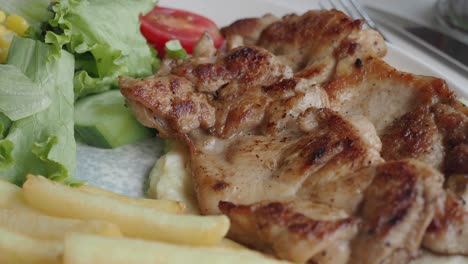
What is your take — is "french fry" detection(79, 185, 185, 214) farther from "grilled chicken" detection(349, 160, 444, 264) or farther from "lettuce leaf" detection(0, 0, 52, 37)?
"lettuce leaf" detection(0, 0, 52, 37)

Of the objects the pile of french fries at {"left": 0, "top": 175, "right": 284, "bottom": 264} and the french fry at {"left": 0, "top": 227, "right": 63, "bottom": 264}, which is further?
the french fry at {"left": 0, "top": 227, "right": 63, "bottom": 264}

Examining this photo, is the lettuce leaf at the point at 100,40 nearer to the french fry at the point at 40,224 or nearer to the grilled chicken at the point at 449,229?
the french fry at the point at 40,224

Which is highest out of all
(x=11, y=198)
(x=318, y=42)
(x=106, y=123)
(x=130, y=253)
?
(x=318, y=42)

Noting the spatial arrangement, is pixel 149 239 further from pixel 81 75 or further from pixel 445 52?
pixel 445 52

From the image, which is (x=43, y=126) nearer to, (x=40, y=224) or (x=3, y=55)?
(x=3, y=55)

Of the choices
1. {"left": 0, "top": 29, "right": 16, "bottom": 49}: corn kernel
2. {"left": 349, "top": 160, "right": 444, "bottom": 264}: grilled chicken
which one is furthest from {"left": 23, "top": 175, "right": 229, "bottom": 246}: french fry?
{"left": 0, "top": 29, "right": 16, "bottom": 49}: corn kernel

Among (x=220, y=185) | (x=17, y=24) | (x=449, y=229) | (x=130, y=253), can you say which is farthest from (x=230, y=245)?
(x=17, y=24)

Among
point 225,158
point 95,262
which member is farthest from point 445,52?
point 95,262
